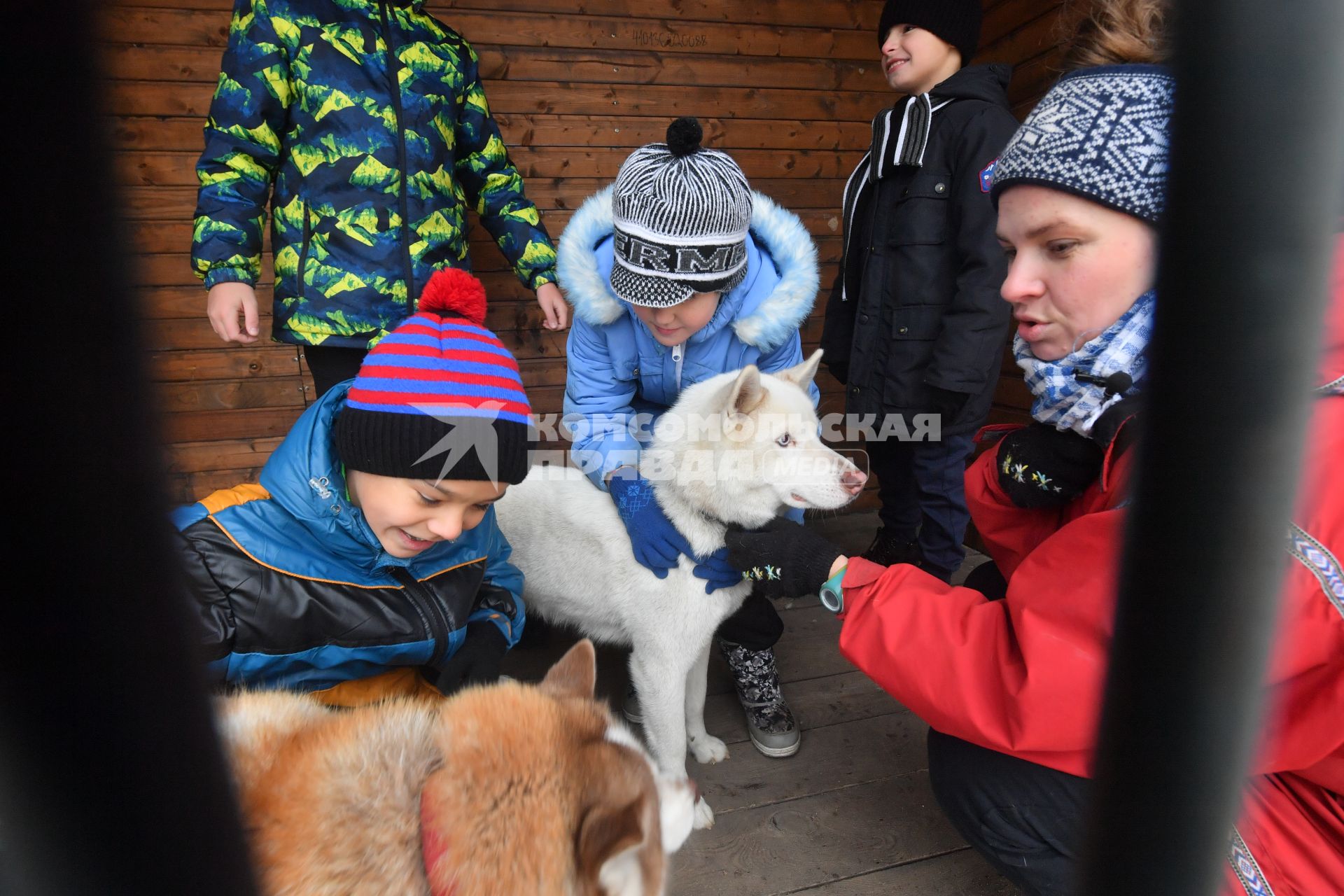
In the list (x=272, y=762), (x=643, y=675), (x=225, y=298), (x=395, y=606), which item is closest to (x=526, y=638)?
(x=643, y=675)

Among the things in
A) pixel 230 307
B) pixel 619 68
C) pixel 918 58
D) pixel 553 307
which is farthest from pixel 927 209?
pixel 230 307

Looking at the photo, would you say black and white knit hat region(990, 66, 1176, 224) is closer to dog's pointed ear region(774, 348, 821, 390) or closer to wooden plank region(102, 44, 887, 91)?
dog's pointed ear region(774, 348, 821, 390)

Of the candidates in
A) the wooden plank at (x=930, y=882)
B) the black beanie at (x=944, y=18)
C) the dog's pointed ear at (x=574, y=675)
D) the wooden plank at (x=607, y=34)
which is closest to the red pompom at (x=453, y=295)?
the dog's pointed ear at (x=574, y=675)

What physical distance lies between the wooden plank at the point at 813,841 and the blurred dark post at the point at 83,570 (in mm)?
1723

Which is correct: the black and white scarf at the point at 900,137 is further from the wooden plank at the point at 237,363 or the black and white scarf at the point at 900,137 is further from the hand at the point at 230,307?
the wooden plank at the point at 237,363

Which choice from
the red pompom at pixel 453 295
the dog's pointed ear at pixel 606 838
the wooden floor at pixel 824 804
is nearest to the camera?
the dog's pointed ear at pixel 606 838

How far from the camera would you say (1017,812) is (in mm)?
1366

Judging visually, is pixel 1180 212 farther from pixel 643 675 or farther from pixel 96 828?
pixel 643 675

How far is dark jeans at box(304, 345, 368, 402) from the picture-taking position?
218cm

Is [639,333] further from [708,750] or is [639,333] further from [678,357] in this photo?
[708,750]

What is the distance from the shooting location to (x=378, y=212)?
2082mm

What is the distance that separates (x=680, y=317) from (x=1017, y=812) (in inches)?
58.6

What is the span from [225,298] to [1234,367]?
90.1 inches

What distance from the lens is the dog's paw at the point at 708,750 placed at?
84.2 inches
